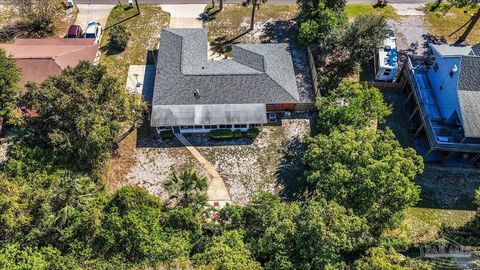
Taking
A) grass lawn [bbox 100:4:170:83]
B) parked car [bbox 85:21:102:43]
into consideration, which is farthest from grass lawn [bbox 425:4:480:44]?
parked car [bbox 85:21:102:43]

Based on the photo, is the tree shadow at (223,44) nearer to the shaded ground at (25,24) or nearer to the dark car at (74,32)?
the dark car at (74,32)

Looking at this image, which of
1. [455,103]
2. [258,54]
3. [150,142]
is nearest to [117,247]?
[150,142]

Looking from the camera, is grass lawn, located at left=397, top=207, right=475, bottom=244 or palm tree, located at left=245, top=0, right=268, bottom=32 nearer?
grass lawn, located at left=397, top=207, right=475, bottom=244

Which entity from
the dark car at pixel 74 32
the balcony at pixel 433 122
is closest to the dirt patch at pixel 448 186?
the balcony at pixel 433 122

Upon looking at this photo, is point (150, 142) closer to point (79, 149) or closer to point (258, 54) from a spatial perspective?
point (79, 149)

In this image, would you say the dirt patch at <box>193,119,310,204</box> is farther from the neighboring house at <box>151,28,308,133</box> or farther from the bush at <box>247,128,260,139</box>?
the neighboring house at <box>151,28,308,133</box>

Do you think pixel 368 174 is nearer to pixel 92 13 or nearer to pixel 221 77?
pixel 221 77
